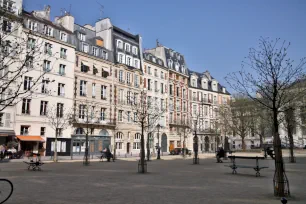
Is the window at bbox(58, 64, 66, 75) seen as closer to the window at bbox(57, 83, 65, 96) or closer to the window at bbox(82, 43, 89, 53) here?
the window at bbox(57, 83, 65, 96)

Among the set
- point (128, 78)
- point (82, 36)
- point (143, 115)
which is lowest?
point (143, 115)

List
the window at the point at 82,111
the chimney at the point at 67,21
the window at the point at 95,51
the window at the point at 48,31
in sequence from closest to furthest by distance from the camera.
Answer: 1. the window at the point at 48,31
2. the window at the point at 82,111
3. the chimney at the point at 67,21
4. the window at the point at 95,51

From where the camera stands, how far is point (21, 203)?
7207 millimetres

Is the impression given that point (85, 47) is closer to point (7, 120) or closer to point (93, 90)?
point (93, 90)

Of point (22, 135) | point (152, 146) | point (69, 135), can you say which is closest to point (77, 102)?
point (69, 135)

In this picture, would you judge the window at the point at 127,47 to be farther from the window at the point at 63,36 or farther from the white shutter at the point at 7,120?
the white shutter at the point at 7,120

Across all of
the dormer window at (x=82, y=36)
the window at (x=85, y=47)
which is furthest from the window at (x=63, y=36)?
the dormer window at (x=82, y=36)

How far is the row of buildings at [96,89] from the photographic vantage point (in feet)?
109

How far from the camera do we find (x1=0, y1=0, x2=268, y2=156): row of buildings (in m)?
33.1

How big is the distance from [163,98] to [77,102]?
19.4m

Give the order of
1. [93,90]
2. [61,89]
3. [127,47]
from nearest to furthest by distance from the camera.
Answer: [61,89] < [93,90] < [127,47]

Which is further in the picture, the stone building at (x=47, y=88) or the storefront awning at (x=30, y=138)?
the stone building at (x=47, y=88)

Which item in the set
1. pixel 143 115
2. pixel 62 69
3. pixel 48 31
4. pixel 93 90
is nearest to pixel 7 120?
pixel 62 69

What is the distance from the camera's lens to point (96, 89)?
41188mm
